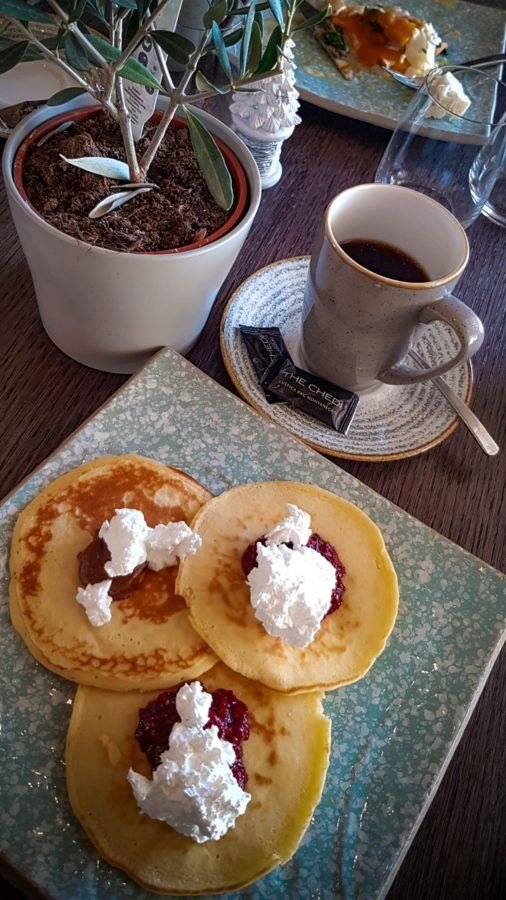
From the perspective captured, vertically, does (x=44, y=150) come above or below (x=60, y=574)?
above

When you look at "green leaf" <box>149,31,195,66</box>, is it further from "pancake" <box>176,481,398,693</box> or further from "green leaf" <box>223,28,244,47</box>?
"pancake" <box>176,481,398,693</box>

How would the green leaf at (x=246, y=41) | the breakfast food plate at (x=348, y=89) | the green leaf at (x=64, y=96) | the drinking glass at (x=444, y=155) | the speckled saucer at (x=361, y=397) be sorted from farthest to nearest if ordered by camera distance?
the breakfast food plate at (x=348, y=89)
the drinking glass at (x=444, y=155)
the speckled saucer at (x=361, y=397)
the green leaf at (x=64, y=96)
the green leaf at (x=246, y=41)

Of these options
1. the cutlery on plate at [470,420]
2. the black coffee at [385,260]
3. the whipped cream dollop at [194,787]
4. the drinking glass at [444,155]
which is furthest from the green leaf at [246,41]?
the whipped cream dollop at [194,787]

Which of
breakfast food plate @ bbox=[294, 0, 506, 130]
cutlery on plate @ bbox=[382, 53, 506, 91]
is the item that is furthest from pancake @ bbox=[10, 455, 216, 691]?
cutlery on plate @ bbox=[382, 53, 506, 91]

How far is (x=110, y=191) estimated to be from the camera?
36.8 inches

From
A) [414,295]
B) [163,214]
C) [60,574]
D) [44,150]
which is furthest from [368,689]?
[44,150]

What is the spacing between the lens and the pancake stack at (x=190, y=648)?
0.71 meters

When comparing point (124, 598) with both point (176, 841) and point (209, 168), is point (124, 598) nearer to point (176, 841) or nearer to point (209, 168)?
point (176, 841)

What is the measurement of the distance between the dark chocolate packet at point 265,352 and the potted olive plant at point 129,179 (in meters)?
0.09

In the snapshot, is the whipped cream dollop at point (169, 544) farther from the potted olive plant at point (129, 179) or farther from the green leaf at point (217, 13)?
the green leaf at point (217, 13)

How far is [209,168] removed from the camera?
2.96ft

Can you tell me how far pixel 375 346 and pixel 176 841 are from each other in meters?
0.71

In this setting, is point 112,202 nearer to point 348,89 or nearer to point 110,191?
point 110,191

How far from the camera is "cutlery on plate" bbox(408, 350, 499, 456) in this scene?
1.12m
